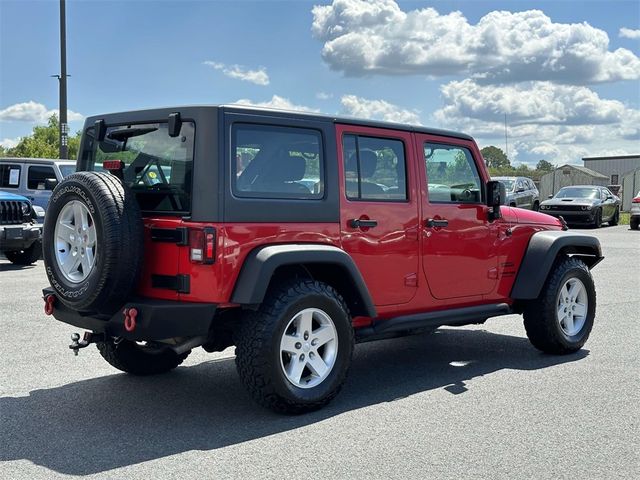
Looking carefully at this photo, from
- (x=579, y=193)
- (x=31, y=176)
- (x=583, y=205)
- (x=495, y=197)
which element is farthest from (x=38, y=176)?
(x=579, y=193)

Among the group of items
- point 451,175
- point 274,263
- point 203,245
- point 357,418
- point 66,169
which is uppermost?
point 66,169

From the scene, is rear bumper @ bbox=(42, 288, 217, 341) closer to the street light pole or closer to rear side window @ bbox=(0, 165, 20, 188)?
rear side window @ bbox=(0, 165, 20, 188)

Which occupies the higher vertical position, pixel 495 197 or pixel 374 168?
pixel 374 168

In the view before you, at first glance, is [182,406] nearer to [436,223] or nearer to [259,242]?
[259,242]

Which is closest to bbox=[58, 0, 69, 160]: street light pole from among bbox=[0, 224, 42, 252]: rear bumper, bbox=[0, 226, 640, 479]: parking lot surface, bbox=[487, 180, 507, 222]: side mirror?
bbox=[0, 224, 42, 252]: rear bumper

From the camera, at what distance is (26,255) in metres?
14.4

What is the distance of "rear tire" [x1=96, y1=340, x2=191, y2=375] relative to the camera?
6.12 meters

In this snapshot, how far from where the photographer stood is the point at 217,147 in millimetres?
4996

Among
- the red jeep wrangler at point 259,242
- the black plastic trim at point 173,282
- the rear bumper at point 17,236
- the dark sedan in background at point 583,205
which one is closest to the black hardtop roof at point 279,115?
the red jeep wrangler at point 259,242

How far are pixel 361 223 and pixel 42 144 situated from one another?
2638 inches

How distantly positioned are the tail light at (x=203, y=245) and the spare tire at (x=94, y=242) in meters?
0.33

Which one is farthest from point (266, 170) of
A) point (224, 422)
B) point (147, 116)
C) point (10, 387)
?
point (10, 387)

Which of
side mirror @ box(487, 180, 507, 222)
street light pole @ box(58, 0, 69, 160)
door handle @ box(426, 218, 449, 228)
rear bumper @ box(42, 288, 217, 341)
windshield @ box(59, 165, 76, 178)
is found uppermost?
street light pole @ box(58, 0, 69, 160)

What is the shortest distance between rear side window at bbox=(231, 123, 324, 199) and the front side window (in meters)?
1.19
